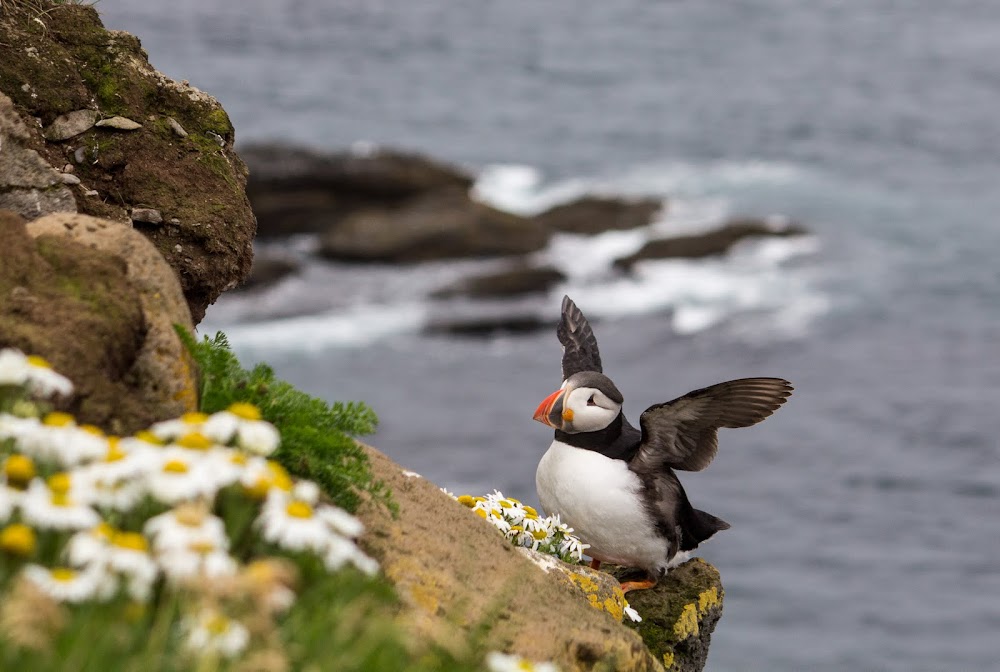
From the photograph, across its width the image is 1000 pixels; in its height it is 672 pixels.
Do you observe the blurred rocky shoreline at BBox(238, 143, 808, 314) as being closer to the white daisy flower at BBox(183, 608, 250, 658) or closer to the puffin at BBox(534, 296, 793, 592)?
the puffin at BBox(534, 296, 793, 592)

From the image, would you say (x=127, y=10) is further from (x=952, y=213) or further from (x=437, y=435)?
(x=437, y=435)

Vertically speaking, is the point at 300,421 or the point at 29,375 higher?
the point at 300,421

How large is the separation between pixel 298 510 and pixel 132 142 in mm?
3666

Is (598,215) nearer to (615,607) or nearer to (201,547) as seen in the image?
(615,607)

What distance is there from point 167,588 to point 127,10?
6164cm

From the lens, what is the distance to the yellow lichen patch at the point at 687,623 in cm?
739

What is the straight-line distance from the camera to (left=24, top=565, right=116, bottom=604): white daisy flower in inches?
136

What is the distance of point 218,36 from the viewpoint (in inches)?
2240

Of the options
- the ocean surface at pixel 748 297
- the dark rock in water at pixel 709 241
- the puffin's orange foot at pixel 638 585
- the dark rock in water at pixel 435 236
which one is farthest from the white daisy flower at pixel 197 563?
the dark rock in water at pixel 709 241

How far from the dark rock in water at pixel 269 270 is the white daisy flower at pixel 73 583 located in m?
24.9

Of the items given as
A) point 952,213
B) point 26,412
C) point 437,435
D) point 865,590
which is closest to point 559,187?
point 952,213

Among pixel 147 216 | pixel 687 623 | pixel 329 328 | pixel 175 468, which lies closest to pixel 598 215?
pixel 329 328

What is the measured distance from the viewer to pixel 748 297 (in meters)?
28.2

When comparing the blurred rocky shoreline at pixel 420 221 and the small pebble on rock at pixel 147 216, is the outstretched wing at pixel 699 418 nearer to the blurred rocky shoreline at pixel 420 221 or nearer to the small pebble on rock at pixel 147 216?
the small pebble on rock at pixel 147 216
